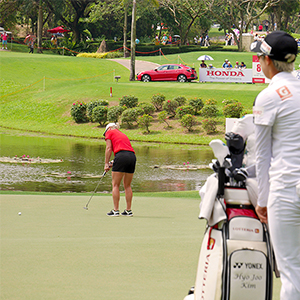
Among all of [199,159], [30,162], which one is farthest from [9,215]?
[199,159]

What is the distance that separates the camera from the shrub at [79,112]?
1101 inches

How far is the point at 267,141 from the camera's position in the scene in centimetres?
293

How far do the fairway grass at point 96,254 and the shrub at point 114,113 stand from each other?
19340 mm

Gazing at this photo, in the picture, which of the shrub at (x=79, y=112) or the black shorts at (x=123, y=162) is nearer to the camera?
the black shorts at (x=123, y=162)

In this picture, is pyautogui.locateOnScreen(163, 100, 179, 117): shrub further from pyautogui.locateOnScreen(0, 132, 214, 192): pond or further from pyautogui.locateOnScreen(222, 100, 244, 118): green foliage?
pyautogui.locateOnScreen(0, 132, 214, 192): pond

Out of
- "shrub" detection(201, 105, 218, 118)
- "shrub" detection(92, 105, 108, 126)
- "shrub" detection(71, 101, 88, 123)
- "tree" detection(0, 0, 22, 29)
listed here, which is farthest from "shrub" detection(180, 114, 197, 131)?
"tree" detection(0, 0, 22, 29)

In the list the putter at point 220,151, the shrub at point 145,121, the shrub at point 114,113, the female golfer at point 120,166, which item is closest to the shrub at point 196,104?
the shrub at point 145,121

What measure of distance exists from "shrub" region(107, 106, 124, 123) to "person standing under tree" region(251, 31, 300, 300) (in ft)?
78.3

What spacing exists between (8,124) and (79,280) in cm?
2654

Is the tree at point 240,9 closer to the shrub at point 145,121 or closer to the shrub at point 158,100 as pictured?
the shrub at point 158,100

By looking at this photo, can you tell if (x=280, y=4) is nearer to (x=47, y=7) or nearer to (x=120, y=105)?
(x=47, y=7)

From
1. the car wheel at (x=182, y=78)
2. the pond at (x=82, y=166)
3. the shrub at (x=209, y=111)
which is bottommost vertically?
the pond at (x=82, y=166)

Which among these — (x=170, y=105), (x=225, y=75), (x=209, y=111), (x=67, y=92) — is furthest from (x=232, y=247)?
(x=225, y=75)

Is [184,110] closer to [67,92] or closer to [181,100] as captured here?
[181,100]
